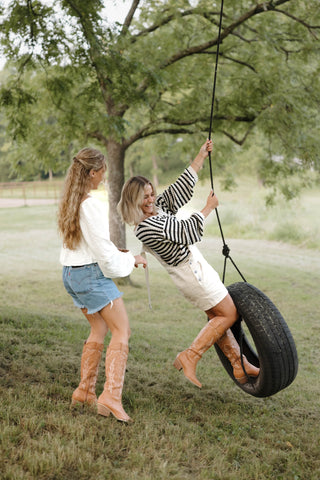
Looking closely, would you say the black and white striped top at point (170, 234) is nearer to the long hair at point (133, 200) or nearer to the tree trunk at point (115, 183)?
the long hair at point (133, 200)

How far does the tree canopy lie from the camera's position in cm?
584

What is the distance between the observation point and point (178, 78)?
361 inches

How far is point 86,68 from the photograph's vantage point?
5.70m

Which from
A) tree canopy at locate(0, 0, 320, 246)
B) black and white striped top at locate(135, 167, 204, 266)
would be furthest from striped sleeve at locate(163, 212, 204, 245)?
tree canopy at locate(0, 0, 320, 246)

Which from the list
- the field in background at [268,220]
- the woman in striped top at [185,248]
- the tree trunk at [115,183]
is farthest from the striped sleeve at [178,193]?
the field in background at [268,220]

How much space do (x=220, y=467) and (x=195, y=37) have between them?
27.5 ft

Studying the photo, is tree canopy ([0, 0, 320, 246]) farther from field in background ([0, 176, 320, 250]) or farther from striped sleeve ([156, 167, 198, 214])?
field in background ([0, 176, 320, 250])

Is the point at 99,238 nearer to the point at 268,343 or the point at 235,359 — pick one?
the point at 268,343

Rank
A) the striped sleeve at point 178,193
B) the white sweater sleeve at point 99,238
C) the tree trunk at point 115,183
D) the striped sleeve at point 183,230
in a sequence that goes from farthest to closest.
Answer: the tree trunk at point 115,183
the striped sleeve at point 178,193
the striped sleeve at point 183,230
the white sweater sleeve at point 99,238

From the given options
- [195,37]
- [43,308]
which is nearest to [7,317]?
[43,308]

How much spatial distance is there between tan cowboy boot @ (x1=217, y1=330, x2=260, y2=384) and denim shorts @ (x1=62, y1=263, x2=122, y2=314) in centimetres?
105

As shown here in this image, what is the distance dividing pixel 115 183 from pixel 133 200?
7.15 meters

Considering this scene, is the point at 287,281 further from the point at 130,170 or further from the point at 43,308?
the point at 130,170

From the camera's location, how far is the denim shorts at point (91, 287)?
304 cm
